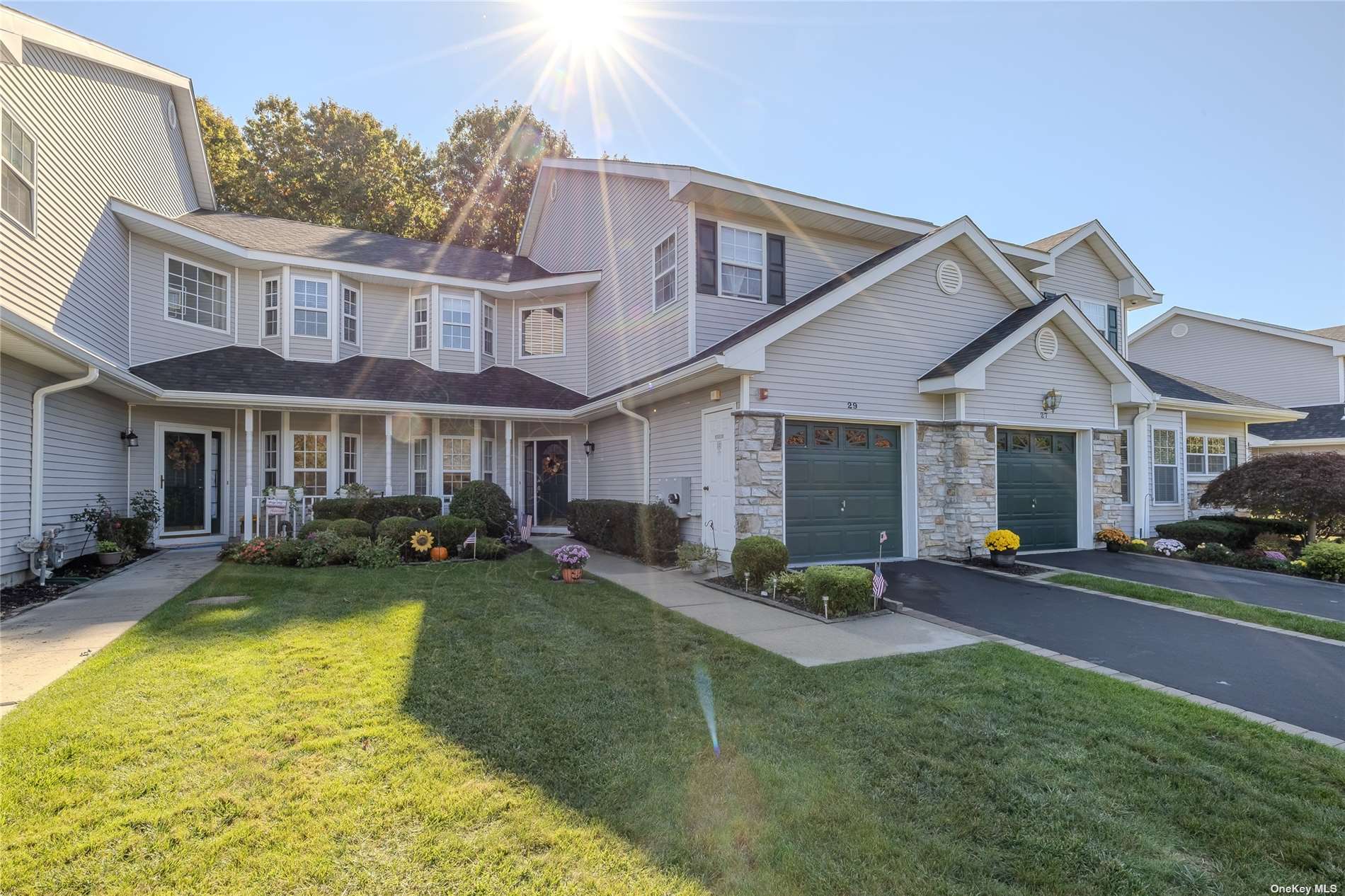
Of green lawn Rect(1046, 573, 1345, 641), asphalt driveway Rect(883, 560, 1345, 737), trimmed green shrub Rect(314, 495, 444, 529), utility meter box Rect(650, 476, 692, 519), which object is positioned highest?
utility meter box Rect(650, 476, 692, 519)

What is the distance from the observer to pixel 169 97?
1285cm

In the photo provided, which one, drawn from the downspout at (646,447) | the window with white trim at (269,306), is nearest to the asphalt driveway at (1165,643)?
the downspout at (646,447)

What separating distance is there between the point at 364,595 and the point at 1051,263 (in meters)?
14.8

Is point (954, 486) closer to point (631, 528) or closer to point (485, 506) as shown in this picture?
point (631, 528)

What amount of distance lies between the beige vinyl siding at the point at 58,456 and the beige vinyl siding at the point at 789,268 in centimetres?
910

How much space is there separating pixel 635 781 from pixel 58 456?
10.2 m

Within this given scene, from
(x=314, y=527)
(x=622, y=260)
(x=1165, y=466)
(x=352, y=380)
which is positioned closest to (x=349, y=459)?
(x=352, y=380)

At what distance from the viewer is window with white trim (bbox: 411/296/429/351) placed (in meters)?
14.8

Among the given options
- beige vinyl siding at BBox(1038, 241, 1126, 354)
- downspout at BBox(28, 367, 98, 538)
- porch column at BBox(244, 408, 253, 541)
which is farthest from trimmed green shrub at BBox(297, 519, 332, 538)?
beige vinyl siding at BBox(1038, 241, 1126, 354)

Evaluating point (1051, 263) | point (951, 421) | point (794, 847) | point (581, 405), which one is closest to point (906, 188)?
point (1051, 263)

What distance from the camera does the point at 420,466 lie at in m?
13.9

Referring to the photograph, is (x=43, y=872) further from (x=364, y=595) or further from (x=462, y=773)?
(x=364, y=595)

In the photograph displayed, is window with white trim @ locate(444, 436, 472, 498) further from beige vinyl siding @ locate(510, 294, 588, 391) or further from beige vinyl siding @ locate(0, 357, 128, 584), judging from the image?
beige vinyl siding @ locate(0, 357, 128, 584)

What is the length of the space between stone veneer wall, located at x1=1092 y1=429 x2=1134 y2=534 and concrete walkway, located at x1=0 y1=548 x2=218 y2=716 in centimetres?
1441
